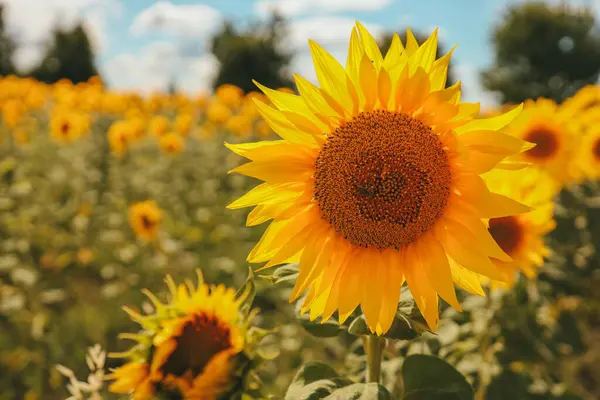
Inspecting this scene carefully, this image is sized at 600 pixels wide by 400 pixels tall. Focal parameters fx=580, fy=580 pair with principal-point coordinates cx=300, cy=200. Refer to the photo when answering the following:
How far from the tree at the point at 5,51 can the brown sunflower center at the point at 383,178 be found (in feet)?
83.6

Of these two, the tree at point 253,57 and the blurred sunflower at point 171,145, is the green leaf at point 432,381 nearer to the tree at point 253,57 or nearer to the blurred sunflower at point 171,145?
the blurred sunflower at point 171,145

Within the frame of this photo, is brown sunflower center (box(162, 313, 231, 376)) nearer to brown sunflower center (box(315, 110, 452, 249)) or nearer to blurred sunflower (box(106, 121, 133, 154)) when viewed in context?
brown sunflower center (box(315, 110, 452, 249))

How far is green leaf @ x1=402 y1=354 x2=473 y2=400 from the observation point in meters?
1.10

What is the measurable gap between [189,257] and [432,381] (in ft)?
10.3

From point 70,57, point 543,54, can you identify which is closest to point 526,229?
point 70,57

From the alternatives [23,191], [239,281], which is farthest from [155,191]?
[239,281]

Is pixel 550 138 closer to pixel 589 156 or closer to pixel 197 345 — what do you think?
pixel 589 156

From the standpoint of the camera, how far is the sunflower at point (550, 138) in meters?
3.13

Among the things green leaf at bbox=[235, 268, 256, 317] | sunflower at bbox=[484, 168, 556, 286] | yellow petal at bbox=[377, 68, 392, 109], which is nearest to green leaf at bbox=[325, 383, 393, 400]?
green leaf at bbox=[235, 268, 256, 317]

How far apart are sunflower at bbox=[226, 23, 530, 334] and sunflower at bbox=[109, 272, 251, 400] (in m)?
0.20

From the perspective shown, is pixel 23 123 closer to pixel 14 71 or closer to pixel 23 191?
pixel 23 191

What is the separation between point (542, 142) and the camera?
3.20m

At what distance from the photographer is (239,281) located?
369 cm

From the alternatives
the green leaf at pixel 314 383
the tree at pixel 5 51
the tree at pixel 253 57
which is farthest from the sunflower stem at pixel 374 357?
the tree at pixel 5 51
